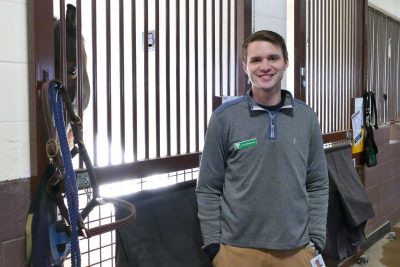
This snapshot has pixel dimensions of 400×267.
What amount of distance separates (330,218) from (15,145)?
7.01 feet

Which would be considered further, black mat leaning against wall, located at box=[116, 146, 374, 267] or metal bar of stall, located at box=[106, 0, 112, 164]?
metal bar of stall, located at box=[106, 0, 112, 164]

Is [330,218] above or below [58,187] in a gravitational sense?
below

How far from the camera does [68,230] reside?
1.18 metres

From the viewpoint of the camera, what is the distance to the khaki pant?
1542mm

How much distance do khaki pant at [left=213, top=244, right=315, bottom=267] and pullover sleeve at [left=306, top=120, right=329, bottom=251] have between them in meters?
0.11

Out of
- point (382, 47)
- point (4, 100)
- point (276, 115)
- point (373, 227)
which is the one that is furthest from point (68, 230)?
point (382, 47)

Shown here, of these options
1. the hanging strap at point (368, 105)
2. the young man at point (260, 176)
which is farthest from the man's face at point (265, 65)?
the hanging strap at point (368, 105)

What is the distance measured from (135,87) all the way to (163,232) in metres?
0.61

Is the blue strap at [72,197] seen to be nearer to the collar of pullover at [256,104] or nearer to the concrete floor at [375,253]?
the collar of pullover at [256,104]

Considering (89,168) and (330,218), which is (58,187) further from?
(330,218)

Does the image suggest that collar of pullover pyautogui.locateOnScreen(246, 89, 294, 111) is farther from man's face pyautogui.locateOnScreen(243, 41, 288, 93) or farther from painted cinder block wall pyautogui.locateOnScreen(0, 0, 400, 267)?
painted cinder block wall pyautogui.locateOnScreen(0, 0, 400, 267)

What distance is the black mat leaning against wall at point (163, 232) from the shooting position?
156 cm

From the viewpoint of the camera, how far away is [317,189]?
1.70m

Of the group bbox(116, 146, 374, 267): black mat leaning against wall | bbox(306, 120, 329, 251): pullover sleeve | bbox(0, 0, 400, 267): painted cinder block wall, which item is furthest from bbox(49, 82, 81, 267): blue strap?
bbox(306, 120, 329, 251): pullover sleeve
